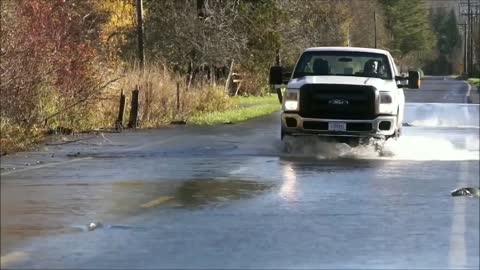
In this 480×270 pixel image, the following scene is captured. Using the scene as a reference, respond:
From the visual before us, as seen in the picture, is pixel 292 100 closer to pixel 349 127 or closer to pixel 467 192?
pixel 349 127

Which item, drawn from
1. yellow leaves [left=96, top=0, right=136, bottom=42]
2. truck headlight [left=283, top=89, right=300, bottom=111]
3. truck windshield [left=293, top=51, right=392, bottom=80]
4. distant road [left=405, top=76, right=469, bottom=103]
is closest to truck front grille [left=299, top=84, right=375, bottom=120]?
truck headlight [left=283, top=89, right=300, bottom=111]

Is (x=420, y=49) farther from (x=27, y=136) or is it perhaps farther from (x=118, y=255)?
(x=118, y=255)

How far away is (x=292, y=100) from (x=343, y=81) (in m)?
0.96

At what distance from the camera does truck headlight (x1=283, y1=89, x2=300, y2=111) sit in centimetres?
1717

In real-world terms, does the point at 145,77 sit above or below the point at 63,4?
below

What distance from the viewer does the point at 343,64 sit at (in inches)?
723

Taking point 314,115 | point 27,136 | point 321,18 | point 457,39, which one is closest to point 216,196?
point 314,115

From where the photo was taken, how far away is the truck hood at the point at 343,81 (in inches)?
677

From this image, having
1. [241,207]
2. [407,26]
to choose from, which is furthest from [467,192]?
[407,26]

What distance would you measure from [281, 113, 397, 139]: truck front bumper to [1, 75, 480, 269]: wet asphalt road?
366mm

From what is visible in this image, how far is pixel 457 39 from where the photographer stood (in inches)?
6609

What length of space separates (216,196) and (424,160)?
5719 millimetres

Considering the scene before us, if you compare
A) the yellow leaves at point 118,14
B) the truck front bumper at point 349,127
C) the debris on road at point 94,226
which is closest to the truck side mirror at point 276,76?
the truck front bumper at point 349,127

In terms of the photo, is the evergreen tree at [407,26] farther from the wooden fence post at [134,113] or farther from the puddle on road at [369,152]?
the puddle on road at [369,152]
